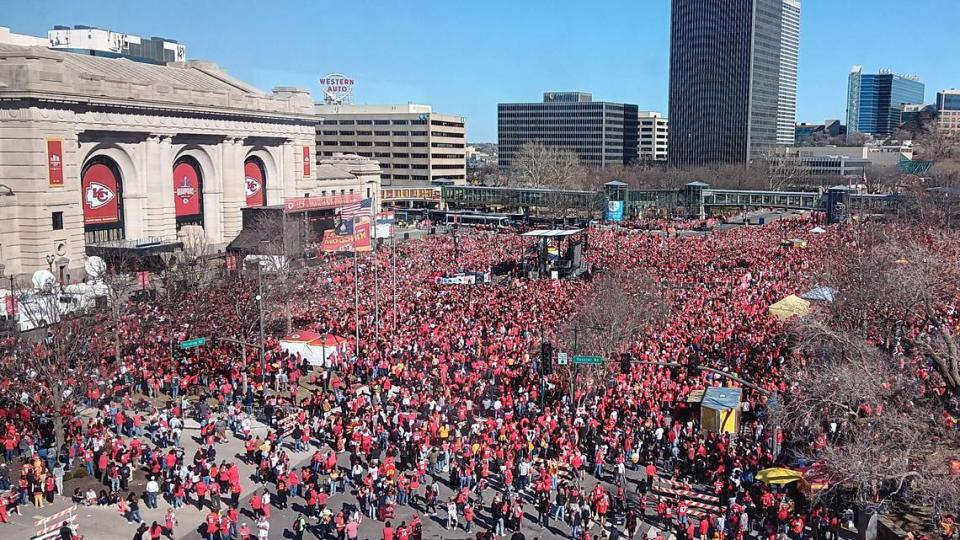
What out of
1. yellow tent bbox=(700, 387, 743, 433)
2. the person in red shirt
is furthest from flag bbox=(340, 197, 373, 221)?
the person in red shirt

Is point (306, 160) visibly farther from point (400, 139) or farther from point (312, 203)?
point (400, 139)

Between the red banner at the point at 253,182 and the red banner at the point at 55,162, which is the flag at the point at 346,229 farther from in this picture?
the red banner at the point at 253,182

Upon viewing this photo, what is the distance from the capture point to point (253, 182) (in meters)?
80.5

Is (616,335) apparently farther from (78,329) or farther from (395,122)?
(395,122)

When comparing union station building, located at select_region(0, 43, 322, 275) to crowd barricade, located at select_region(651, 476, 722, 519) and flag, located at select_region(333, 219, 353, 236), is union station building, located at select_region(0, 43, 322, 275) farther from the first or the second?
crowd barricade, located at select_region(651, 476, 722, 519)

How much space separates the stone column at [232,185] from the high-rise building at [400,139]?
77.3 m

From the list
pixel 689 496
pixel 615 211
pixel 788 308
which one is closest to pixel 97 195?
pixel 788 308

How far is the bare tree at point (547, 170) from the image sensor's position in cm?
15838

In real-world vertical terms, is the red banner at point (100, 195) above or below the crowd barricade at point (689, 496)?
above

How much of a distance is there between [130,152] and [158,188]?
3.79 metres

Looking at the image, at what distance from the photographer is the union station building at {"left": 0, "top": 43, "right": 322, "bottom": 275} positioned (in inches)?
2188

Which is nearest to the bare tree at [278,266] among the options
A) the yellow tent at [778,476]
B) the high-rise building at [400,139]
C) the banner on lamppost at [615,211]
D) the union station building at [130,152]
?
the union station building at [130,152]

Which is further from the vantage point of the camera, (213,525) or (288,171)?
(288,171)

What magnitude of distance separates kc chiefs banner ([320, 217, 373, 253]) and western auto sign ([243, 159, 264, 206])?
2218 centimetres
